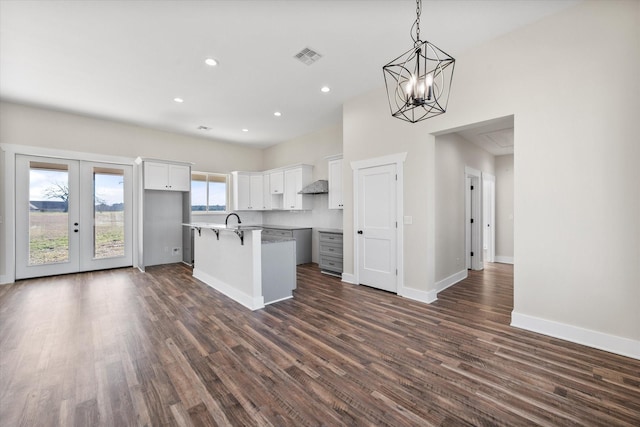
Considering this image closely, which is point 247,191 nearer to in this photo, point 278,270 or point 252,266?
point 278,270

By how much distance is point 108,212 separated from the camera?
5797 mm

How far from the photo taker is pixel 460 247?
15.9 feet

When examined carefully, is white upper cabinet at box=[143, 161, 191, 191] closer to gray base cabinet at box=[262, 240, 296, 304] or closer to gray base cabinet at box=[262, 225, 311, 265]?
gray base cabinet at box=[262, 225, 311, 265]

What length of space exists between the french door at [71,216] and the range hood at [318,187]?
13.0ft

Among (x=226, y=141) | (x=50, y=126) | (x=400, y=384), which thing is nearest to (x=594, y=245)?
(x=400, y=384)

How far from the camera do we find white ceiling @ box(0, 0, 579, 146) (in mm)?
2617

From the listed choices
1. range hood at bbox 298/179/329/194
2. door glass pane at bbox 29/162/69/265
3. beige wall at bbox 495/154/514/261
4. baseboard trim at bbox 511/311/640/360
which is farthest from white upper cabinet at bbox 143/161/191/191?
beige wall at bbox 495/154/514/261

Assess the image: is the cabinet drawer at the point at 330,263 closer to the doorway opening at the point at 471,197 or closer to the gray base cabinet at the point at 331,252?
the gray base cabinet at the point at 331,252

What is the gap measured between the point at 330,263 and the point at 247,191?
3.51m

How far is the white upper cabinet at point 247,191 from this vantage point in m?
7.42

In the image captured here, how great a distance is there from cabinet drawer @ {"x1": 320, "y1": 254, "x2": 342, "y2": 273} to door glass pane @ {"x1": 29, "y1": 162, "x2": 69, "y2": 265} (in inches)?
201

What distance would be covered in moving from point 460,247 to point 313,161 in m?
3.76

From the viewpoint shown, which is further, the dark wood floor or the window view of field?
the window view of field

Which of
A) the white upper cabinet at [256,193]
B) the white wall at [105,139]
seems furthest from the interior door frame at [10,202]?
the white upper cabinet at [256,193]
